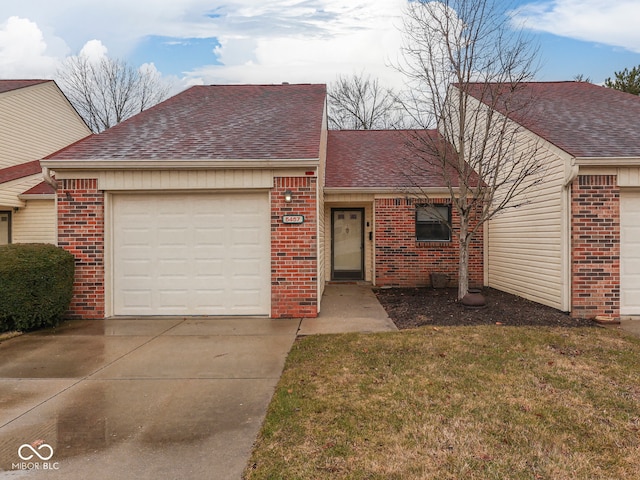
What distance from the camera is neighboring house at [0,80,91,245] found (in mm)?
12992

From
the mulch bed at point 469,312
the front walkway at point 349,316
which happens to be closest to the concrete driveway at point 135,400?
the front walkway at point 349,316

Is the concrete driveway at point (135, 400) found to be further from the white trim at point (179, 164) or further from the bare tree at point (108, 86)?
the bare tree at point (108, 86)

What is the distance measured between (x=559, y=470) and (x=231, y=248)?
19.7 feet

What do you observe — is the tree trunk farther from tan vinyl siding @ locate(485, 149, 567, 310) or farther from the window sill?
the window sill

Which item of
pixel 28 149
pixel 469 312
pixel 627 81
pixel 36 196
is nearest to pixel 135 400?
pixel 469 312

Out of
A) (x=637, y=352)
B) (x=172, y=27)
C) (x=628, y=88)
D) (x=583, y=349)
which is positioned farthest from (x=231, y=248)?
(x=628, y=88)

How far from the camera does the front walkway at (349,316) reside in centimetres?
622

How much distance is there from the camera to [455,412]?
3287 mm

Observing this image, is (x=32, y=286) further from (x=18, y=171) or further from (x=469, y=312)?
(x=18, y=171)

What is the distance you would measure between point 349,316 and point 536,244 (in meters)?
4.33

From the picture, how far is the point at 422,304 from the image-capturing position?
7.93 m

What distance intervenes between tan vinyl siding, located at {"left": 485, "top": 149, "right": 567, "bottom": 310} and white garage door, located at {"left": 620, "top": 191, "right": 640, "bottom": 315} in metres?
1.04

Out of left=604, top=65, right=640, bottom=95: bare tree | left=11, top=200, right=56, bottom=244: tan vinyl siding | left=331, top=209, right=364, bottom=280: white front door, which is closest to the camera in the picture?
left=331, top=209, right=364, bottom=280: white front door

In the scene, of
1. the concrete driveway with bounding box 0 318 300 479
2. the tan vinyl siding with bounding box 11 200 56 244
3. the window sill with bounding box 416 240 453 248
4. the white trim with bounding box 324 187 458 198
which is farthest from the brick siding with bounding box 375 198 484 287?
the tan vinyl siding with bounding box 11 200 56 244
